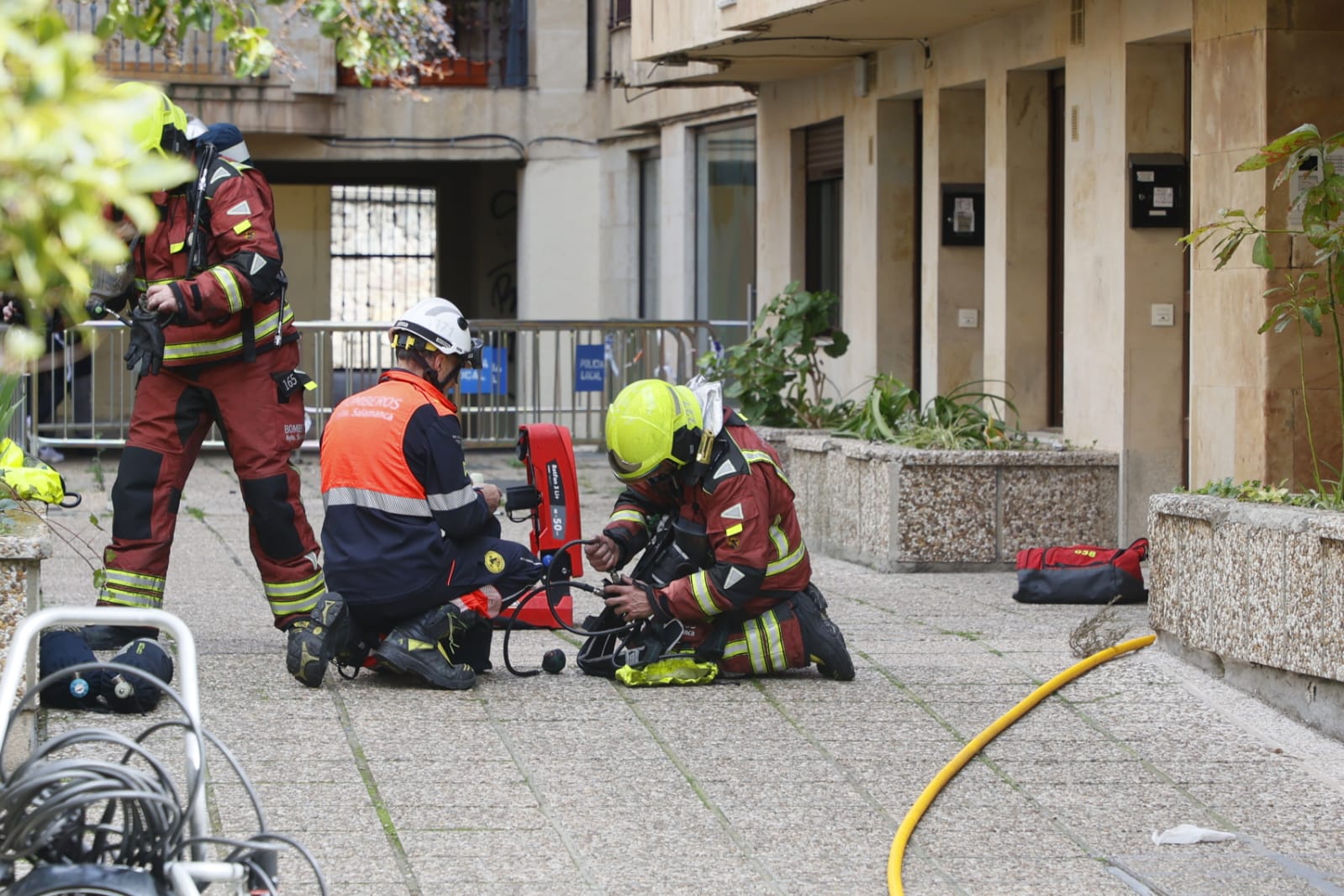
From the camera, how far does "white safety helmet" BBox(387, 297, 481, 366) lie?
6.46 m

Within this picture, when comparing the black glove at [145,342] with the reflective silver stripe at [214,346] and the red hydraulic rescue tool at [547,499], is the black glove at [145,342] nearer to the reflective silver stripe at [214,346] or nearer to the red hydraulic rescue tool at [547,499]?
the reflective silver stripe at [214,346]

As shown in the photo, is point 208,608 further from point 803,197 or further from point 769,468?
point 803,197

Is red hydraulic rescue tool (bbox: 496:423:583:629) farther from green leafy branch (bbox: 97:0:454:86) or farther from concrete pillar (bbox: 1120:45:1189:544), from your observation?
concrete pillar (bbox: 1120:45:1189:544)

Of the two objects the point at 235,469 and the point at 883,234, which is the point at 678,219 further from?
the point at 235,469

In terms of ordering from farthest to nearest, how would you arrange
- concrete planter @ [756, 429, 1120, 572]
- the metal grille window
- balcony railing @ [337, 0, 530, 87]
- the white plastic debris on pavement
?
the metal grille window → balcony railing @ [337, 0, 530, 87] → concrete planter @ [756, 429, 1120, 572] → the white plastic debris on pavement

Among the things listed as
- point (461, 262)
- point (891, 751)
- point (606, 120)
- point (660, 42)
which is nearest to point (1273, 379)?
point (891, 751)

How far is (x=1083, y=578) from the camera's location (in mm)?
8789

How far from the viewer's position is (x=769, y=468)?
255 inches

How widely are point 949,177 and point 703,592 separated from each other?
666 centimetres

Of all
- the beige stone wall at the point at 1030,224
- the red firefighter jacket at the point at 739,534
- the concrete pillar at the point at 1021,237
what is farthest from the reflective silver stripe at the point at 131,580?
the concrete pillar at the point at 1021,237

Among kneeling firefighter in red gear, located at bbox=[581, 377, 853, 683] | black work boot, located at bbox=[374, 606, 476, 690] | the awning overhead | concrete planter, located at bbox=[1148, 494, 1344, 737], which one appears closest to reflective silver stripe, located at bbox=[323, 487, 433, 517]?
black work boot, located at bbox=[374, 606, 476, 690]

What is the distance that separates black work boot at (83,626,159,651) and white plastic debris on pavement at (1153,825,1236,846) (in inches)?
142

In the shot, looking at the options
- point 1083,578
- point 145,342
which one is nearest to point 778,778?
point 145,342

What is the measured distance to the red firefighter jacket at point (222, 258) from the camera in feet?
21.3
